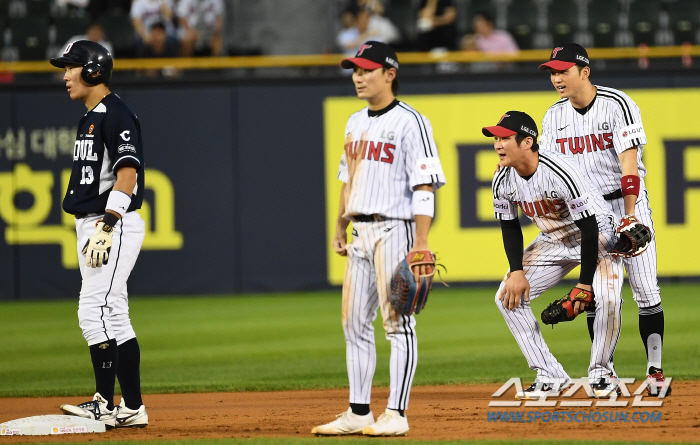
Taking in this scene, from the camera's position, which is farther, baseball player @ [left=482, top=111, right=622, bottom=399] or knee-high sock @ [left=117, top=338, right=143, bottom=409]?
baseball player @ [left=482, top=111, right=622, bottom=399]

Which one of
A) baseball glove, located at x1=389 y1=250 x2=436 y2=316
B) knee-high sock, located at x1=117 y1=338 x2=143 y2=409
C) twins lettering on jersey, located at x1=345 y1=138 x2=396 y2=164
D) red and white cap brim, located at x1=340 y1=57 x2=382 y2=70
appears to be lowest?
knee-high sock, located at x1=117 y1=338 x2=143 y2=409

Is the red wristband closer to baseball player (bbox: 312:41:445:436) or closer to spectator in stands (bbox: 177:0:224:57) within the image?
baseball player (bbox: 312:41:445:436)

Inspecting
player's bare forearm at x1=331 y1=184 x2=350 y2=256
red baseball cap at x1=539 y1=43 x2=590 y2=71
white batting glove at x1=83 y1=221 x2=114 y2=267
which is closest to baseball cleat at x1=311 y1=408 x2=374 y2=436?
player's bare forearm at x1=331 y1=184 x2=350 y2=256

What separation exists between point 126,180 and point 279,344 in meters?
4.40

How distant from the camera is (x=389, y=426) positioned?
497 centimetres

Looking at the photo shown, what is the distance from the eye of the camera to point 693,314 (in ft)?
35.0

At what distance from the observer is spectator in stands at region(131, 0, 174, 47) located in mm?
14375

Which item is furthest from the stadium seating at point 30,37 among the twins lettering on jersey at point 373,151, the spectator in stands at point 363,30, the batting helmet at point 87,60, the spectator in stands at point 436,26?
the twins lettering on jersey at point 373,151

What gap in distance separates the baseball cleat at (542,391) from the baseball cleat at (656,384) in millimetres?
524

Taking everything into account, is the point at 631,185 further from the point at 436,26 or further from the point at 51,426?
the point at 436,26

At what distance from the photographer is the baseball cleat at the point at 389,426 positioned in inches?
196

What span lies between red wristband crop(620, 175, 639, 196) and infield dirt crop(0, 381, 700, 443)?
1.28 m

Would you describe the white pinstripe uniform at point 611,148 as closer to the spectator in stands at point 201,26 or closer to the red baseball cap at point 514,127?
the red baseball cap at point 514,127

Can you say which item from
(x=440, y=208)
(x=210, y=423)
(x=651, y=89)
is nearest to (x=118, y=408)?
(x=210, y=423)
